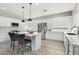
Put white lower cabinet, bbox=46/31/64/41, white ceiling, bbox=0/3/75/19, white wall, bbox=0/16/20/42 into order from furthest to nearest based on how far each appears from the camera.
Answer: white lower cabinet, bbox=46/31/64/41 → white wall, bbox=0/16/20/42 → white ceiling, bbox=0/3/75/19

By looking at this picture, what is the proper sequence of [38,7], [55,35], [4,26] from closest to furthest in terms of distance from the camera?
[38,7], [4,26], [55,35]

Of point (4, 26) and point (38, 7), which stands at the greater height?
point (38, 7)

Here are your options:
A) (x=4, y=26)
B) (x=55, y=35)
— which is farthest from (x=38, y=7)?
(x=4, y=26)

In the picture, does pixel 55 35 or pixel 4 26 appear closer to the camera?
pixel 4 26

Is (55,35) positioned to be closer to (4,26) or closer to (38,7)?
(38,7)

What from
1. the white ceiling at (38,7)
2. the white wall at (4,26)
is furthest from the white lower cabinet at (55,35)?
the white wall at (4,26)

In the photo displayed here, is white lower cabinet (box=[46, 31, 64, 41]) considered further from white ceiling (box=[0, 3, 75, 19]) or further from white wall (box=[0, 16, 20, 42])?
white wall (box=[0, 16, 20, 42])

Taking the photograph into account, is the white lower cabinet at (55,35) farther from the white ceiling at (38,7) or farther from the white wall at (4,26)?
the white wall at (4,26)

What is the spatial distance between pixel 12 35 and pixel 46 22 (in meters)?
3.91

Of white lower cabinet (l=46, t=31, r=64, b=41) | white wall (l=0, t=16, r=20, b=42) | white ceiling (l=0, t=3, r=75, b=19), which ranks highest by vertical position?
white ceiling (l=0, t=3, r=75, b=19)

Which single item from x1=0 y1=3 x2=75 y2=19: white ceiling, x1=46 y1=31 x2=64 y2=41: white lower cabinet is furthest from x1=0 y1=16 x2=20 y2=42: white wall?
x1=46 y1=31 x2=64 y2=41: white lower cabinet

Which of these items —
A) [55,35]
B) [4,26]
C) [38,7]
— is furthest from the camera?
[55,35]

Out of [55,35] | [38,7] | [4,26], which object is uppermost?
[38,7]

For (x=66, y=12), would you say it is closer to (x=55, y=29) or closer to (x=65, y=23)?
(x=65, y=23)
